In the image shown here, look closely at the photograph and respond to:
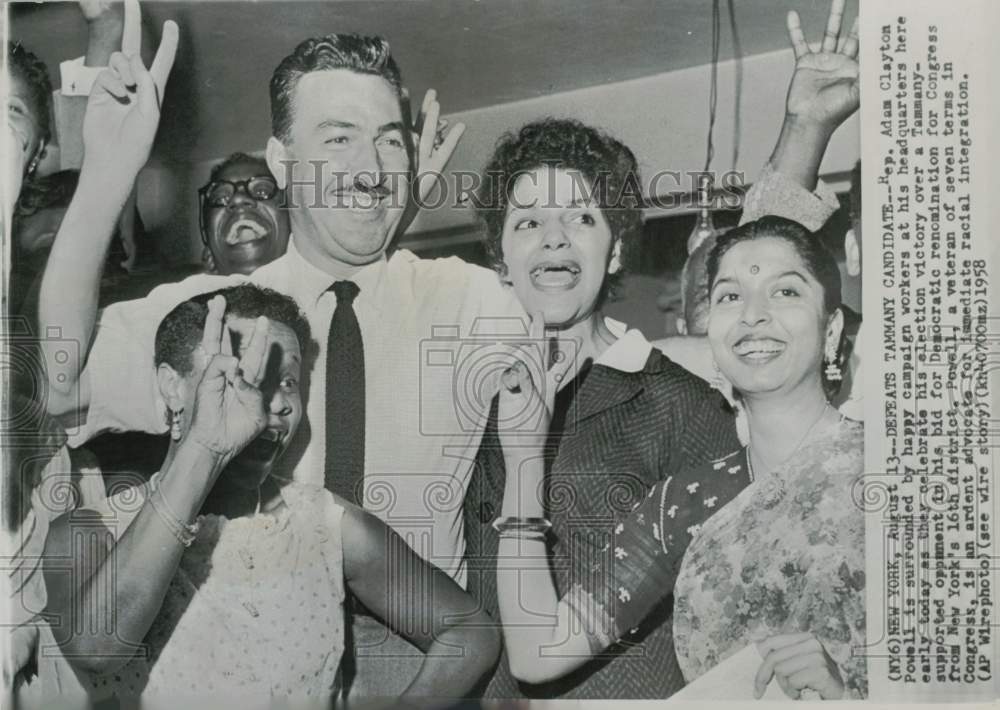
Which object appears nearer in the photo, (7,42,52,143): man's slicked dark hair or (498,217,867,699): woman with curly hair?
(498,217,867,699): woman with curly hair

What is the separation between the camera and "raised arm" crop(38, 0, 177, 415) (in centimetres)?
273

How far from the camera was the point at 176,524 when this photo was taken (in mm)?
2646

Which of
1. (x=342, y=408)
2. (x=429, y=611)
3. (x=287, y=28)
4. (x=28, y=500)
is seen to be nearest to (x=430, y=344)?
(x=342, y=408)

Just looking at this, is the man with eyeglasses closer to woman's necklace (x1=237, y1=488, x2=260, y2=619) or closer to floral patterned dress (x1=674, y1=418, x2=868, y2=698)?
woman's necklace (x1=237, y1=488, x2=260, y2=619)

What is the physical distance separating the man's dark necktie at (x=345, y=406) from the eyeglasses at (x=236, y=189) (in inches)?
13.4

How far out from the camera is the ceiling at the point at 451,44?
2.73 meters

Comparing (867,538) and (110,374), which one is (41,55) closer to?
(110,374)

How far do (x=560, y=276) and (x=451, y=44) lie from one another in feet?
2.13
